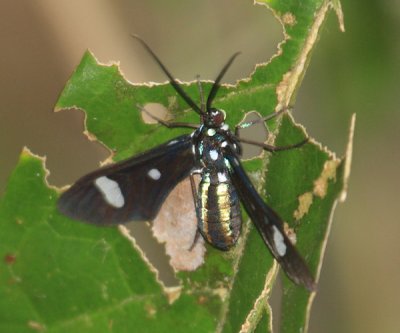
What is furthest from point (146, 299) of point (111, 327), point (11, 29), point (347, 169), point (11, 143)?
point (11, 29)

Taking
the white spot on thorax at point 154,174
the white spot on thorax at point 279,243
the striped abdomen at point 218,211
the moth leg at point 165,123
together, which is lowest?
the white spot on thorax at point 279,243

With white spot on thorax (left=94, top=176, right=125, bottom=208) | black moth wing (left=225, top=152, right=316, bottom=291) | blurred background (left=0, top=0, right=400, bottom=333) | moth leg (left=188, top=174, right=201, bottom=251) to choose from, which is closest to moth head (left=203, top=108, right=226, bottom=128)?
black moth wing (left=225, top=152, right=316, bottom=291)

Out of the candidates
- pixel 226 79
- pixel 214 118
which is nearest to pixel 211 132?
pixel 214 118

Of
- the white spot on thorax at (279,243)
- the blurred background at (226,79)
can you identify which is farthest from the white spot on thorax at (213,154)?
the blurred background at (226,79)

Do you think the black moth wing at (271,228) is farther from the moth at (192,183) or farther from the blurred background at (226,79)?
the blurred background at (226,79)

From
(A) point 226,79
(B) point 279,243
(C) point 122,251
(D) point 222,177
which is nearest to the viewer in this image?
(B) point 279,243

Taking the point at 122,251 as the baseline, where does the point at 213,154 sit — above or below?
above

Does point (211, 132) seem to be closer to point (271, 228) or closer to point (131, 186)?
point (131, 186)
